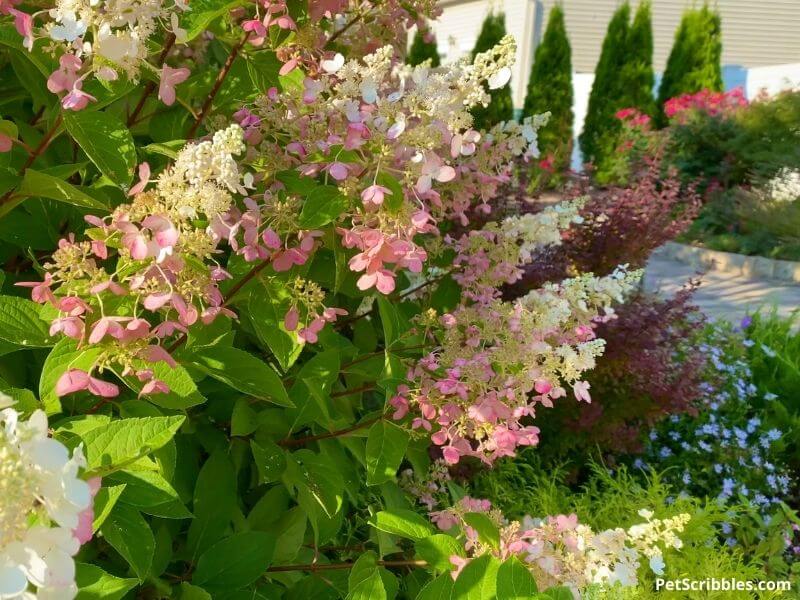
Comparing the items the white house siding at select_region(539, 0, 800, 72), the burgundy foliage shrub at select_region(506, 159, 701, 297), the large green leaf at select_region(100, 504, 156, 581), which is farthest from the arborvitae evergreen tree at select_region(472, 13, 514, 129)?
the large green leaf at select_region(100, 504, 156, 581)

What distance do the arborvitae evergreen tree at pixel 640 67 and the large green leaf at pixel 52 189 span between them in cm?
1293

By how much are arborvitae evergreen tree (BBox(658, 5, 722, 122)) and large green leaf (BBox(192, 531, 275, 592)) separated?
13.2 meters

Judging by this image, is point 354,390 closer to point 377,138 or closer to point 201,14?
point 377,138

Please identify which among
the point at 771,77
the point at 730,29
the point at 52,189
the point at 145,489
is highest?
the point at 52,189

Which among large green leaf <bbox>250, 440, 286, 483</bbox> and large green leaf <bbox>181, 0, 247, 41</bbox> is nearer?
large green leaf <bbox>181, 0, 247, 41</bbox>

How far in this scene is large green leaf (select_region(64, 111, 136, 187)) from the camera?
101 cm

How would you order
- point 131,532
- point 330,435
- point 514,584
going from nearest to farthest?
point 514,584, point 131,532, point 330,435

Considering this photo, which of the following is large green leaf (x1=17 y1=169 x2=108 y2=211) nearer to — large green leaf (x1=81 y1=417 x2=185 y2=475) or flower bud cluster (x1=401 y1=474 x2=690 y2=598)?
large green leaf (x1=81 y1=417 x2=185 y2=475)

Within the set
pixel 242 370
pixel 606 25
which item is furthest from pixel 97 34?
pixel 606 25

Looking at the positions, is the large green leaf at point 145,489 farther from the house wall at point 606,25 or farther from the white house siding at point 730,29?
the white house siding at point 730,29

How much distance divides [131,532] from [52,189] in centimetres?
46

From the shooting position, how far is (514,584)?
2.59 ft

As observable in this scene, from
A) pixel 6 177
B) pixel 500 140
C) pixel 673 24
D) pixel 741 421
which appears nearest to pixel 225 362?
pixel 6 177

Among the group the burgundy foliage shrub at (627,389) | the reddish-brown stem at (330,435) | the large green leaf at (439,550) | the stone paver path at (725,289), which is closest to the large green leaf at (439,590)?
the large green leaf at (439,550)
